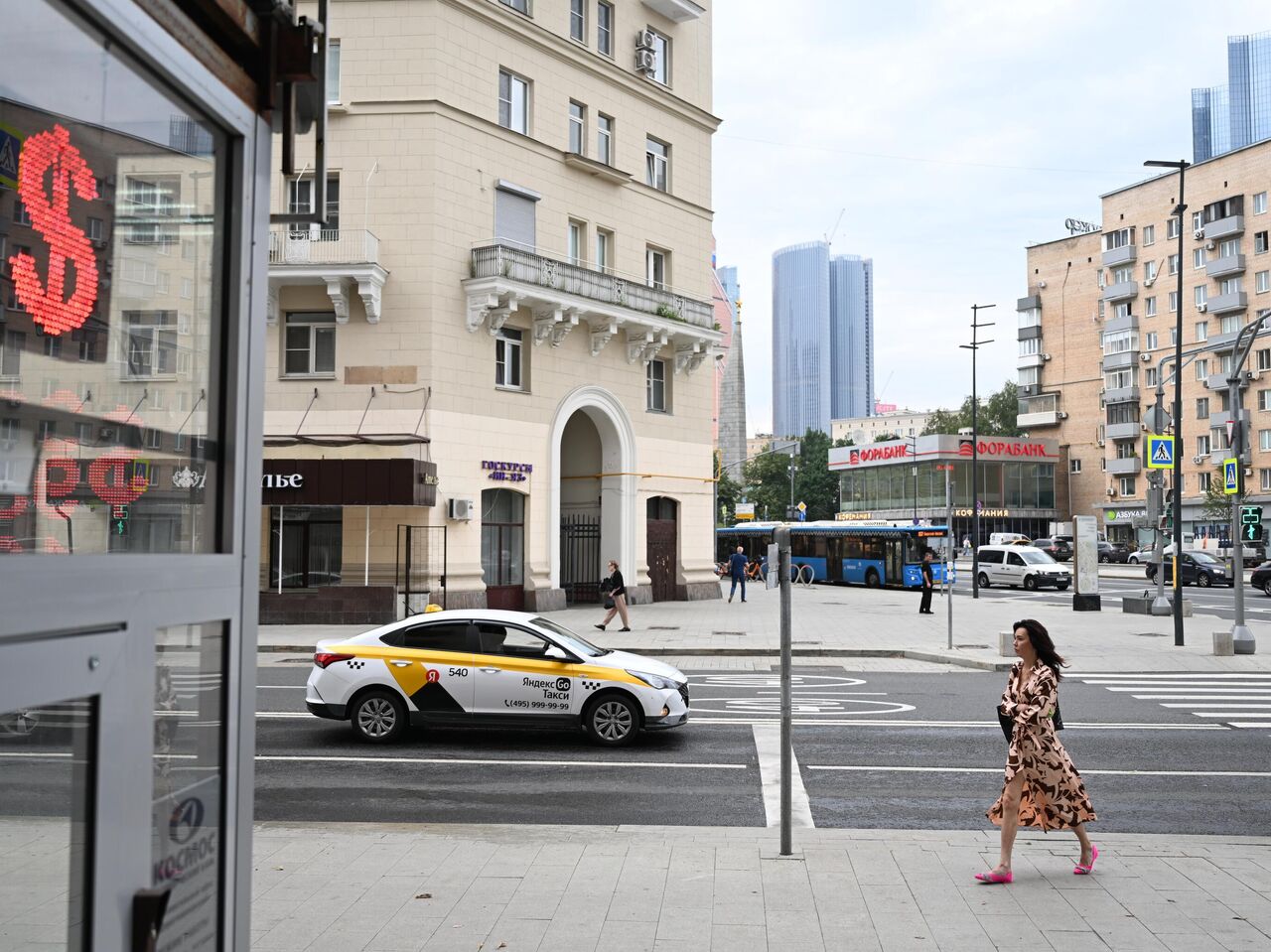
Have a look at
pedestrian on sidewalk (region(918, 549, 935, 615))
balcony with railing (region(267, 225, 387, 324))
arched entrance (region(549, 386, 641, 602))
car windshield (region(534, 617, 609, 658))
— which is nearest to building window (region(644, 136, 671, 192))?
arched entrance (region(549, 386, 641, 602))

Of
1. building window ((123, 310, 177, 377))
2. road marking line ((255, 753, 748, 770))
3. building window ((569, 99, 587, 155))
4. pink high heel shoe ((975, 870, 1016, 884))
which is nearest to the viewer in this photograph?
building window ((123, 310, 177, 377))

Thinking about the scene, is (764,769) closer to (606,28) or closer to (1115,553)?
(606,28)

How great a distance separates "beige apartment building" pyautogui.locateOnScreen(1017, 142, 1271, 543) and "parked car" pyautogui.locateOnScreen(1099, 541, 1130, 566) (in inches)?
180

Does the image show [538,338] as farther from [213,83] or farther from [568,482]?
[213,83]

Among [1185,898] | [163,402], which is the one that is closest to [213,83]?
[163,402]

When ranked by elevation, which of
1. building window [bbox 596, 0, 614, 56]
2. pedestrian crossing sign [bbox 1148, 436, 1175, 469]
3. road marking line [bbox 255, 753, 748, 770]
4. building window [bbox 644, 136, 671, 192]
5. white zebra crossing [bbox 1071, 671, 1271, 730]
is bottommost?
white zebra crossing [bbox 1071, 671, 1271, 730]

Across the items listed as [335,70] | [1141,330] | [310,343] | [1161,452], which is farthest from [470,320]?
[1141,330]

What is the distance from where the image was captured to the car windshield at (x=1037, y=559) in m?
50.4

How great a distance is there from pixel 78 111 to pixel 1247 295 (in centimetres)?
8499

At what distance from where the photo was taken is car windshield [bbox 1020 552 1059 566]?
50.4 m

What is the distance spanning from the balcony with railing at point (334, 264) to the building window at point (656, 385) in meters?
10.2

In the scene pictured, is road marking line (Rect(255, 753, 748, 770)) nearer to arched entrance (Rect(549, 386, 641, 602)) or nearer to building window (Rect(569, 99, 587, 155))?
arched entrance (Rect(549, 386, 641, 602))

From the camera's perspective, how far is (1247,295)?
250ft

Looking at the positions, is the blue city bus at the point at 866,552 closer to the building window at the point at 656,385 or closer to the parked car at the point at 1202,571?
the parked car at the point at 1202,571
